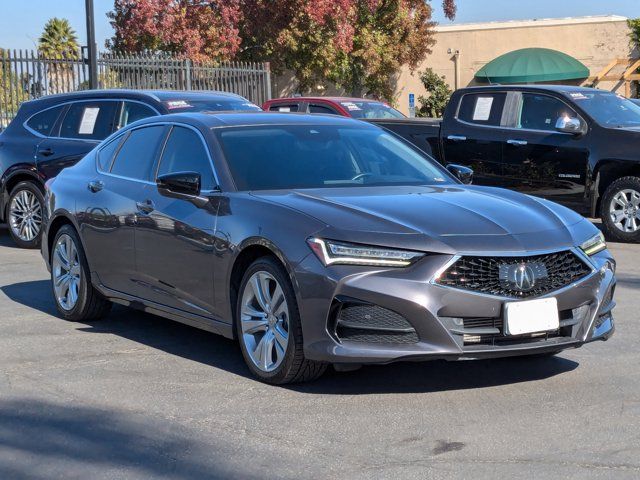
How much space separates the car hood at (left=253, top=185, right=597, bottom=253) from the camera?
561 centimetres

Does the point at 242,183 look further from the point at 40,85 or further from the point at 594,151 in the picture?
the point at 40,85

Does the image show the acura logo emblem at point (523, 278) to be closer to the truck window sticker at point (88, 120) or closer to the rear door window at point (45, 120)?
the truck window sticker at point (88, 120)

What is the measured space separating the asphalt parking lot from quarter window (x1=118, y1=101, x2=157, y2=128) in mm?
5099

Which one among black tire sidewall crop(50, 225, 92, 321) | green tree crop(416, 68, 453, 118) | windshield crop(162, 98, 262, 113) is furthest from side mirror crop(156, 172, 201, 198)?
green tree crop(416, 68, 453, 118)

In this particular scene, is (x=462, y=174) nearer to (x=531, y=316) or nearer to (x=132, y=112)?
(x=531, y=316)

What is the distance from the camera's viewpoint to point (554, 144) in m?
13.1

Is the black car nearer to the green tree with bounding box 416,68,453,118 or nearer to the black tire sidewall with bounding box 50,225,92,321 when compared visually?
the black tire sidewall with bounding box 50,225,92,321

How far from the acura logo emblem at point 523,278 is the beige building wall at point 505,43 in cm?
3331

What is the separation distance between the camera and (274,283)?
19.7 feet

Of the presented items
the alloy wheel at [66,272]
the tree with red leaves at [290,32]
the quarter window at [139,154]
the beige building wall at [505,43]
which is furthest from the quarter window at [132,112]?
the beige building wall at [505,43]

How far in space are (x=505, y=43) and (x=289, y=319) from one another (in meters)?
36.1

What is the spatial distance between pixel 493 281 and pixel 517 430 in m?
0.78

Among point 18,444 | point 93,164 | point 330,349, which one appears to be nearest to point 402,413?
point 330,349

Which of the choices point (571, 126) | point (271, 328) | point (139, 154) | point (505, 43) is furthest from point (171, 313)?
point (505, 43)
